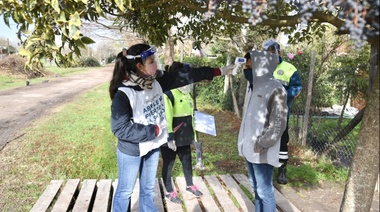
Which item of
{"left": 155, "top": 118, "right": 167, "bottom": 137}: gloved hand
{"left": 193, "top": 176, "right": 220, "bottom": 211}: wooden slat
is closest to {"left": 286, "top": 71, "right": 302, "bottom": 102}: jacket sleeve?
{"left": 193, "top": 176, "right": 220, "bottom": 211}: wooden slat

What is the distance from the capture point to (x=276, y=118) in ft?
7.37

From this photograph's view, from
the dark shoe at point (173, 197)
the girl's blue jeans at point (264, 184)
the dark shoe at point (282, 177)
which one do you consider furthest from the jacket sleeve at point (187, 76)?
the dark shoe at point (282, 177)

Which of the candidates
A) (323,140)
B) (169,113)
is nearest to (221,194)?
(169,113)

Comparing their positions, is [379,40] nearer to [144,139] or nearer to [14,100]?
[144,139]

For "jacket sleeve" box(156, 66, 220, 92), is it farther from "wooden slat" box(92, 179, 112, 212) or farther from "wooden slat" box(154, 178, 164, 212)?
"wooden slat" box(92, 179, 112, 212)

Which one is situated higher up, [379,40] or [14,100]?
[379,40]

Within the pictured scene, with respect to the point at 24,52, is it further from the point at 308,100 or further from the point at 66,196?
the point at 308,100

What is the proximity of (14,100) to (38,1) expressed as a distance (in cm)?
1128

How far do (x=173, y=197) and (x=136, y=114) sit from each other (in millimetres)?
1443

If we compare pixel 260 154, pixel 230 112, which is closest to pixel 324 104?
pixel 230 112

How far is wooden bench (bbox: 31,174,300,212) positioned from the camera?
3.23 meters

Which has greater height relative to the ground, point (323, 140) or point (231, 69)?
point (231, 69)

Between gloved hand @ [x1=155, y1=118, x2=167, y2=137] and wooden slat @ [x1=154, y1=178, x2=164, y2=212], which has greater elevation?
gloved hand @ [x1=155, y1=118, x2=167, y2=137]

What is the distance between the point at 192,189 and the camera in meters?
3.52
